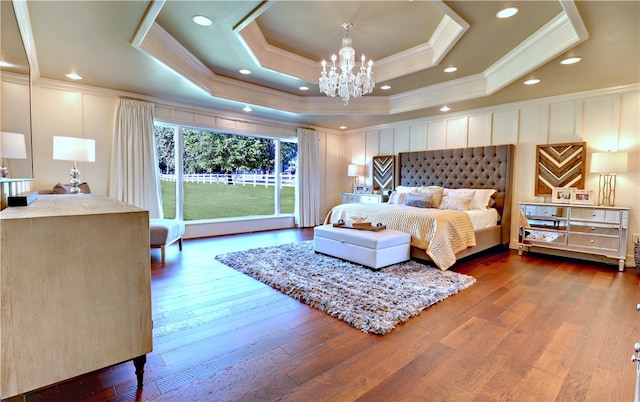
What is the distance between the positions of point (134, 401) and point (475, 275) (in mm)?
3460

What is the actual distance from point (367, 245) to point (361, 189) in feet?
12.0

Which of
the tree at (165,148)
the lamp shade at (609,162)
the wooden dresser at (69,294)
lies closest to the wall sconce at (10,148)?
the wooden dresser at (69,294)

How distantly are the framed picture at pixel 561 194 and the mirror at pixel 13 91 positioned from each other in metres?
5.78

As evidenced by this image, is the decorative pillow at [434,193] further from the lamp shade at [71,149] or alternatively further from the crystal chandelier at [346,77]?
the lamp shade at [71,149]

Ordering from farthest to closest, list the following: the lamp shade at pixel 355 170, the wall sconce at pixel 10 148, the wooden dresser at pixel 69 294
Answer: the lamp shade at pixel 355 170, the wall sconce at pixel 10 148, the wooden dresser at pixel 69 294

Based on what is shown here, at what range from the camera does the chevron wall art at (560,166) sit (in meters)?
4.28

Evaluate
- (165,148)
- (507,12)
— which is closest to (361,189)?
(165,148)

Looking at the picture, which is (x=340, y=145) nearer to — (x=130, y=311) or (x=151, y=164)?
(x=151, y=164)

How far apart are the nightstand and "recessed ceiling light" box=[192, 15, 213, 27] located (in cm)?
454

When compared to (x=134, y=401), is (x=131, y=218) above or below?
above

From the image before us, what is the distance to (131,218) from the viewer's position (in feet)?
4.84

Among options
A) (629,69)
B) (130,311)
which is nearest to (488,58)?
(629,69)

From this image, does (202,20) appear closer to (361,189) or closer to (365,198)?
(365,198)

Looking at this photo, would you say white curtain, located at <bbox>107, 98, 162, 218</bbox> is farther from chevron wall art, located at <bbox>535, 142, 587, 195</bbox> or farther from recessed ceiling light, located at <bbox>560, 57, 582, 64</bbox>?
chevron wall art, located at <bbox>535, 142, 587, 195</bbox>
